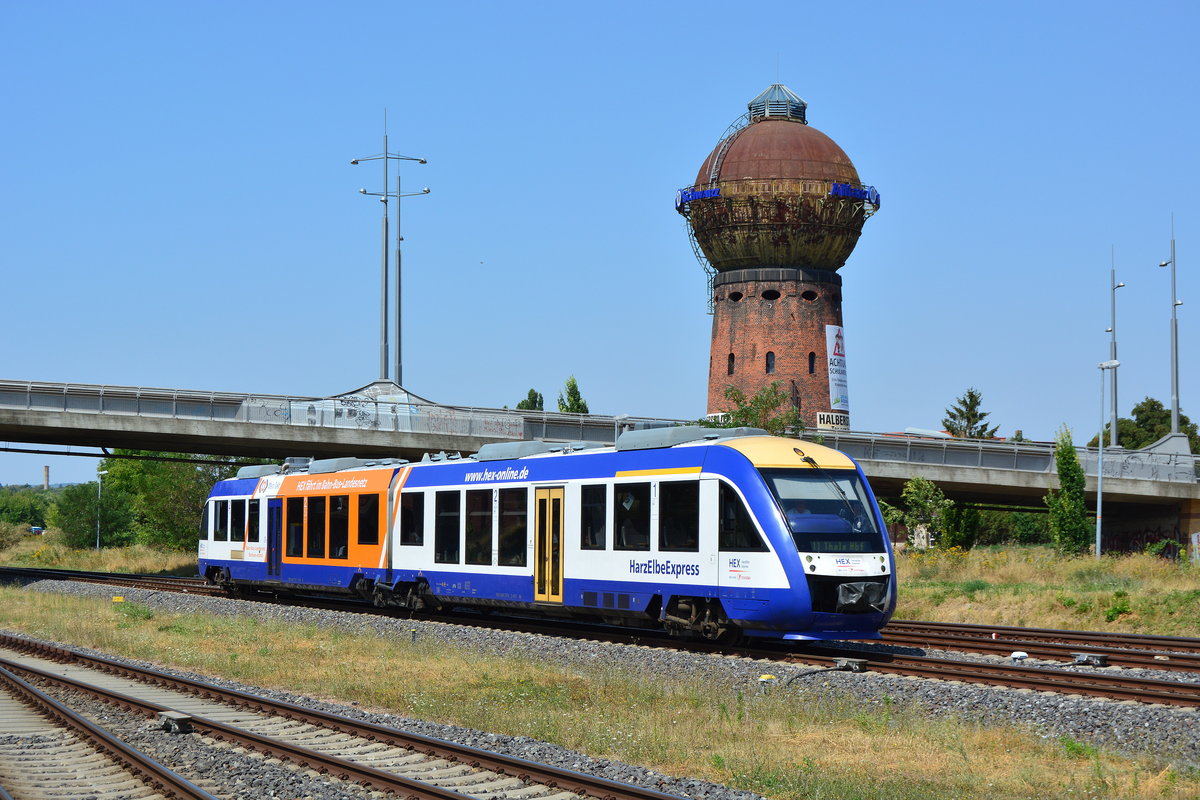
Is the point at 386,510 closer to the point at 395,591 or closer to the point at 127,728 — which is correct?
the point at 395,591

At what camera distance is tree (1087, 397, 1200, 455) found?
322 feet

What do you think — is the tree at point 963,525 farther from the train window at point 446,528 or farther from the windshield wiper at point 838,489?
the windshield wiper at point 838,489

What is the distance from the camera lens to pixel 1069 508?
136 ft

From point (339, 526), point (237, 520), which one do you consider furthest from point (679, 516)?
point (237, 520)

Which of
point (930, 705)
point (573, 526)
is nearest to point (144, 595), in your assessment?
point (573, 526)

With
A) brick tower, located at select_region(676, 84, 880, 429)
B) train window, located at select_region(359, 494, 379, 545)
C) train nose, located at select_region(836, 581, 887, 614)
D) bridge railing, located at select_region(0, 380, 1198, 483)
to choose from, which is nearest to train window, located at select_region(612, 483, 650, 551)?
train nose, located at select_region(836, 581, 887, 614)

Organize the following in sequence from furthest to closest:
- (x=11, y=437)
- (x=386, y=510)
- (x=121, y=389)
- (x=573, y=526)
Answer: (x=11, y=437) < (x=121, y=389) < (x=386, y=510) < (x=573, y=526)

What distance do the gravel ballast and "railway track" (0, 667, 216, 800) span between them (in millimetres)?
2764

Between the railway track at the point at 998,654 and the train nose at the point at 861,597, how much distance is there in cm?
66

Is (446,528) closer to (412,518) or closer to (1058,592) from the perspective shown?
(412,518)

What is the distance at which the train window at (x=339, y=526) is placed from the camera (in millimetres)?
28203

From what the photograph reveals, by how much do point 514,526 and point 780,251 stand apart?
3922cm

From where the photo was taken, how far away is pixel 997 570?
3441 centimetres

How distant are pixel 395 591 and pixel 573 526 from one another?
6.58m
